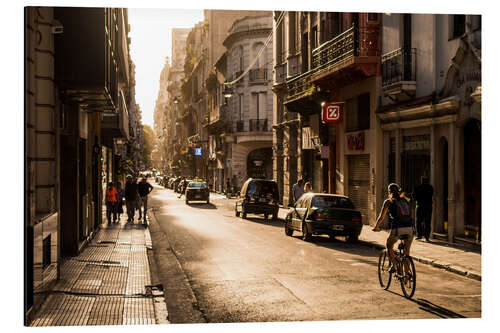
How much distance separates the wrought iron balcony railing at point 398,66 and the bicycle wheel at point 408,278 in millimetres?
10923

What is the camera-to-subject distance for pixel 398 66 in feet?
71.4

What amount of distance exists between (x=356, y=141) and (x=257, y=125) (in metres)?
28.4

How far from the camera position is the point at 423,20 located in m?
20.0

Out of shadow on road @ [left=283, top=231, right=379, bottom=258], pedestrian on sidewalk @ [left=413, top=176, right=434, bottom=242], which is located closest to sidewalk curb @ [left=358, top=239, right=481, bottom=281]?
shadow on road @ [left=283, top=231, right=379, bottom=258]

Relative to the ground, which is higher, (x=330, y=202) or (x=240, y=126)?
(x=240, y=126)

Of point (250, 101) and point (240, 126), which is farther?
point (240, 126)

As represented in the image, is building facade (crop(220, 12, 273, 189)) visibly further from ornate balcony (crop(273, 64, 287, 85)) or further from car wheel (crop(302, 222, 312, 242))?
car wheel (crop(302, 222, 312, 242))

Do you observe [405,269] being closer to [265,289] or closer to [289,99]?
[265,289]

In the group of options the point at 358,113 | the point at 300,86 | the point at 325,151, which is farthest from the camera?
the point at 300,86

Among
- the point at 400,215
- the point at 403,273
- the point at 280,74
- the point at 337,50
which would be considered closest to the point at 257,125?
the point at 280,74

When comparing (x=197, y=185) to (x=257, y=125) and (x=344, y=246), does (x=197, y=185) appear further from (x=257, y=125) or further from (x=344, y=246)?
(x=344, y=246)

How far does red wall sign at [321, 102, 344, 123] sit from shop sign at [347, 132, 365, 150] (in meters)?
1.01

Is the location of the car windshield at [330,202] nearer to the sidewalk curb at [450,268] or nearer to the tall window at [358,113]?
the sidewalk curb at [450,268]

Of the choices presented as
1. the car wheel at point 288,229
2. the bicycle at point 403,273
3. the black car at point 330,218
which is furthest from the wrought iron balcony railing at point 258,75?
the bicycle at point 403,273
